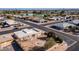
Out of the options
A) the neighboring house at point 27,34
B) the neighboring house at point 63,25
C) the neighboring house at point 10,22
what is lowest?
the neighboring house at point 27,34

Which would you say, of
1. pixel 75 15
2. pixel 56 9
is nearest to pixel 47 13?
pixel 56 9

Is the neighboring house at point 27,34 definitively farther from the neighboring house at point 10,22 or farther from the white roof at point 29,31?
the neighboring house at point 10,22

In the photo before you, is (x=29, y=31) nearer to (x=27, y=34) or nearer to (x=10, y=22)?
(x=27, y=34)

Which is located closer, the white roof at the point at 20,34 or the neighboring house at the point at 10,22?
the white roof at the point at 20,34

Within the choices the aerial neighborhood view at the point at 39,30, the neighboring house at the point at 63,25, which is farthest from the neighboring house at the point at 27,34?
the neighboring house at the point at 63,25

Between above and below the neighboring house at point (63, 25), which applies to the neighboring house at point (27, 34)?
below

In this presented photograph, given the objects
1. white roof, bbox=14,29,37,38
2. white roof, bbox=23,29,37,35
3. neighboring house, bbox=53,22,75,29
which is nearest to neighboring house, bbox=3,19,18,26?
white roof, bbox=14,29,37,38

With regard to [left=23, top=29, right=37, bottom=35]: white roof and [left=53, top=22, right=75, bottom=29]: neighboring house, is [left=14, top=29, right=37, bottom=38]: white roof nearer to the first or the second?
[left=23, top=29, right=37, bottom=35]: white roof

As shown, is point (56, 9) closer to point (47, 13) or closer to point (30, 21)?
point (47, 13)
